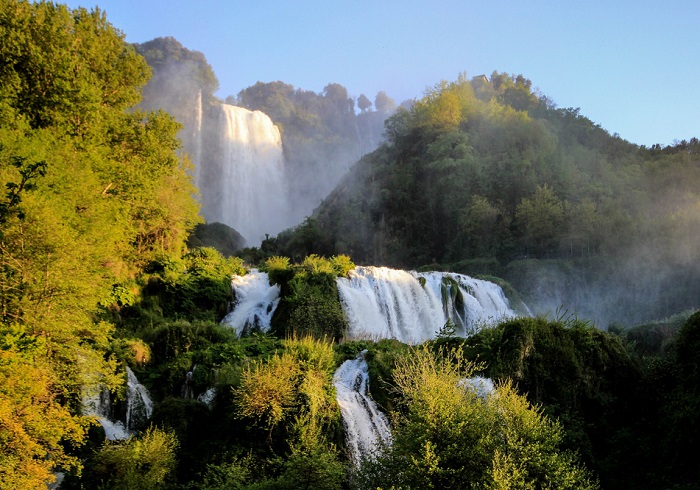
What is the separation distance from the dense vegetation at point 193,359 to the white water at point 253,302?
635 millimetres

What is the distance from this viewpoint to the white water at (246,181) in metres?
67.8

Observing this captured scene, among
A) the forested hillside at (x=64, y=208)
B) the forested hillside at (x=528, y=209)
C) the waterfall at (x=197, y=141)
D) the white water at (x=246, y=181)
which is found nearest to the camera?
the forested hillside at (x=64, y=208)

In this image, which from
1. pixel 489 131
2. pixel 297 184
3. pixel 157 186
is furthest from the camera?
pixel 297 184

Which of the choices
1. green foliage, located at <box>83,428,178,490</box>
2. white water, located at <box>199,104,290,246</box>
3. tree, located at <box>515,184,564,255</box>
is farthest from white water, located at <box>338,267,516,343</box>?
white water, located at <box>199,104,290,246</box>

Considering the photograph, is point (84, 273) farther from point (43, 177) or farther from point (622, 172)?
point (622, 172)

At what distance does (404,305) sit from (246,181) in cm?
5030

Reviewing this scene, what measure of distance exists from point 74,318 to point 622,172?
45.1m

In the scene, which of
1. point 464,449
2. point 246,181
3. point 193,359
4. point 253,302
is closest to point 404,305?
point 253,302

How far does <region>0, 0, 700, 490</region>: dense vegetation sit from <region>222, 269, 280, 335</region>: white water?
2.08 ft

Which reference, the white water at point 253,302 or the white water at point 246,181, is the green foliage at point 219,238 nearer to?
the white water at point 246,181

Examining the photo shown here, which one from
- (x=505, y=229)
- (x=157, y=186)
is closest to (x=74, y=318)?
(x=157, y=186)

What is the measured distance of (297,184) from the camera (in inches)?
3081

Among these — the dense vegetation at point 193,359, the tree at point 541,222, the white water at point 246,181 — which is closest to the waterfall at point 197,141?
the white water at point 246,181

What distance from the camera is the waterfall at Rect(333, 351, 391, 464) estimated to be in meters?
11.4
